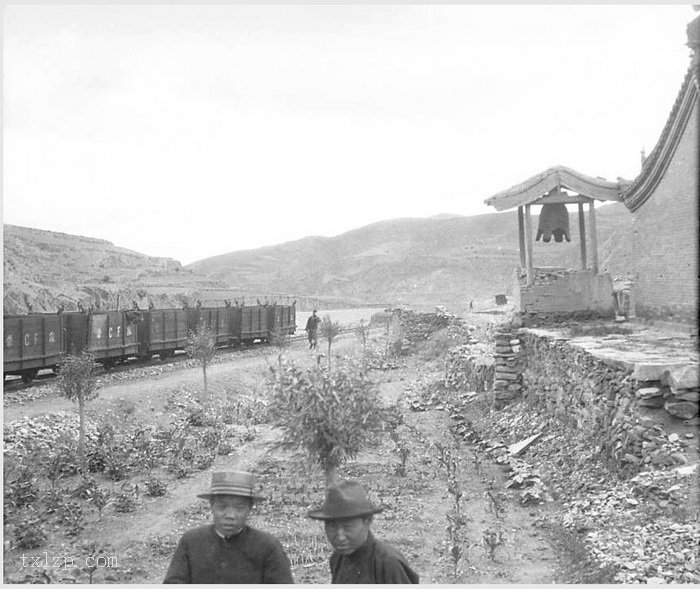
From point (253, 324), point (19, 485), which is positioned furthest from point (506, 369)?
point (253, 324)

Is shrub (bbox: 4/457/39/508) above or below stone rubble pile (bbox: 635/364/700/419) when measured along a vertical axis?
below

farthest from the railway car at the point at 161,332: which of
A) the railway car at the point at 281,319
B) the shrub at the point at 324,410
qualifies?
the shrub at the point at 324,410

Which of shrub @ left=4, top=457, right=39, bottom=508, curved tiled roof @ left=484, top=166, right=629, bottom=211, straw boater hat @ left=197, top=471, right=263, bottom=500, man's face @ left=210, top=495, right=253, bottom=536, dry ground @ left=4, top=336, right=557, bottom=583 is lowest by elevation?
dry ground @ left=4, top=336, right=557, bottom=583

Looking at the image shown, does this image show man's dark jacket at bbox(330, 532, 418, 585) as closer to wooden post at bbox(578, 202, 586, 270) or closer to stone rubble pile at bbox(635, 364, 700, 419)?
stone rubble pile at bbox(635, 364, 700, 419)

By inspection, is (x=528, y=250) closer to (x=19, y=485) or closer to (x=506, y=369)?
(x=506, y=369)

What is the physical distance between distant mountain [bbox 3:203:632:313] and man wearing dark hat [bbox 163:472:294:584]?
30.1 m

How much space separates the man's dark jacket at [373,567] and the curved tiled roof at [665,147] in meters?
9.80

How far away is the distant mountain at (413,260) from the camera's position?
83.2 metres

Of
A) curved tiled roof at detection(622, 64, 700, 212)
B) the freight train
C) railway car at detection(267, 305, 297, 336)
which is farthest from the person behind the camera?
railway car at detection(267, 305, 297, 336)

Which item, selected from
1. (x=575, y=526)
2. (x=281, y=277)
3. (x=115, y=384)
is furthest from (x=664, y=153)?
(x=281, y=277)

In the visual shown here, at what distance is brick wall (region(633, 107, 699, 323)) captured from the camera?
486 inches

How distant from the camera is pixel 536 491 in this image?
9961 millimetres

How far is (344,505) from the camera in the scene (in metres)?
4.05

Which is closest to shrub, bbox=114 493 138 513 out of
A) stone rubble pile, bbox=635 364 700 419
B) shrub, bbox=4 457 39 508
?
shrub, bbox=4 457 39 508
